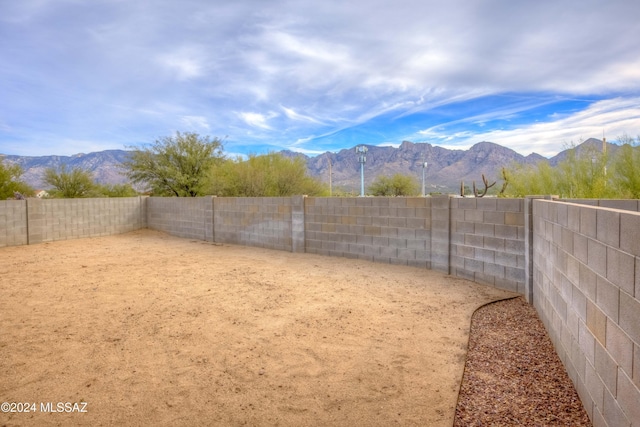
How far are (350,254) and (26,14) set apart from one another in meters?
13.5

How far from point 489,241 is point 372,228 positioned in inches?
115

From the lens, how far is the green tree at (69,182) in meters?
27.0

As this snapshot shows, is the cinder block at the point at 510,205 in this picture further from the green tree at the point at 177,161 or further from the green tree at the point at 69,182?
the green tree at the point at 69,182

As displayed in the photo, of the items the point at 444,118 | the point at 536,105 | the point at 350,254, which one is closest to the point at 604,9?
the point at 350,254

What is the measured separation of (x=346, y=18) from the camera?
11844mm

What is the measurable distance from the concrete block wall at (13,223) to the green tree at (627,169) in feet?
60.9

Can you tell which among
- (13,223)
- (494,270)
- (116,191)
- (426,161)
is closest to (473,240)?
(494,270)

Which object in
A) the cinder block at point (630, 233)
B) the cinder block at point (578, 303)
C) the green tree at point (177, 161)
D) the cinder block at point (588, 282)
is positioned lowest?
the cinder block at point (578, 303)

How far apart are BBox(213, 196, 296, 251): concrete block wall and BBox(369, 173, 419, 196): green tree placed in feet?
71.9

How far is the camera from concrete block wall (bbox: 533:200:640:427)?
1867 millimetres

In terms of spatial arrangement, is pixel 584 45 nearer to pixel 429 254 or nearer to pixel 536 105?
pixel 429 254

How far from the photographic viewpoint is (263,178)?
1681 centimetres

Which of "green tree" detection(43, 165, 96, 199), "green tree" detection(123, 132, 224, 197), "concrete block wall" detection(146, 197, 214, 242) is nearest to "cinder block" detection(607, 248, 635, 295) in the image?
"concrete block wall" detection(146, 197, 214, 242)

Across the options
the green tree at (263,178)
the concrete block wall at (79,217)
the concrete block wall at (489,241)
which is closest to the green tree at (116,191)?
the concrete block wall at (79,217)
